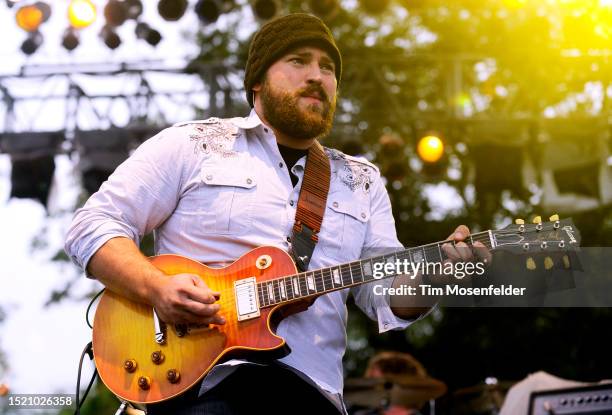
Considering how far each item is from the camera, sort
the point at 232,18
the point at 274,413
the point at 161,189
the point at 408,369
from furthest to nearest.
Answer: the point at 232,18, the point at 408,369, the point at 161,189, the point at 274,413

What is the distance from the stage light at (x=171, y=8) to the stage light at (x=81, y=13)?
0.92 meters

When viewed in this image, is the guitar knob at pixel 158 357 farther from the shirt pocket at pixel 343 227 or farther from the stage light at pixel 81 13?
the stage light at pixel 81 13

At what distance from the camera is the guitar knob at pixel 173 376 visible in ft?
9.78

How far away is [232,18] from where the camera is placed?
49.4 ft

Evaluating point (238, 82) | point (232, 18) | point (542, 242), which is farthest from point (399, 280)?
point (232, 18)

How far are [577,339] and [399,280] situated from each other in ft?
35.3

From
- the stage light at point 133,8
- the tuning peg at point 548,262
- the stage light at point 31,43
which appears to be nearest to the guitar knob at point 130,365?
the tuning peg at point 548,262

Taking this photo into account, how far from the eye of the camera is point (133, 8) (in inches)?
368

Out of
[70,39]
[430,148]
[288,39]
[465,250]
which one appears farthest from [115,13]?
[465,250]

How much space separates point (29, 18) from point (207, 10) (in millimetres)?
2041

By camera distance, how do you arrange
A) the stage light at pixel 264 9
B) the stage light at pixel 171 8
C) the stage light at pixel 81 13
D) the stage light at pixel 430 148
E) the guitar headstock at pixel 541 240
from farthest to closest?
the stage light at pixel 430 148 < the stage light at pixel 81 13 < the stage light at pixel 264 9 < the stage light at pixel 171 8 < the guitar headstock at pixel 541 240

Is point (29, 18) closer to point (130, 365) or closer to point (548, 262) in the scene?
point (130, 365)

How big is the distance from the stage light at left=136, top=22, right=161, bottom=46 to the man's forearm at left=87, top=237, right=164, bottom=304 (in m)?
6.78

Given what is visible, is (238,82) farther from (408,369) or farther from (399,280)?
(399,280)
